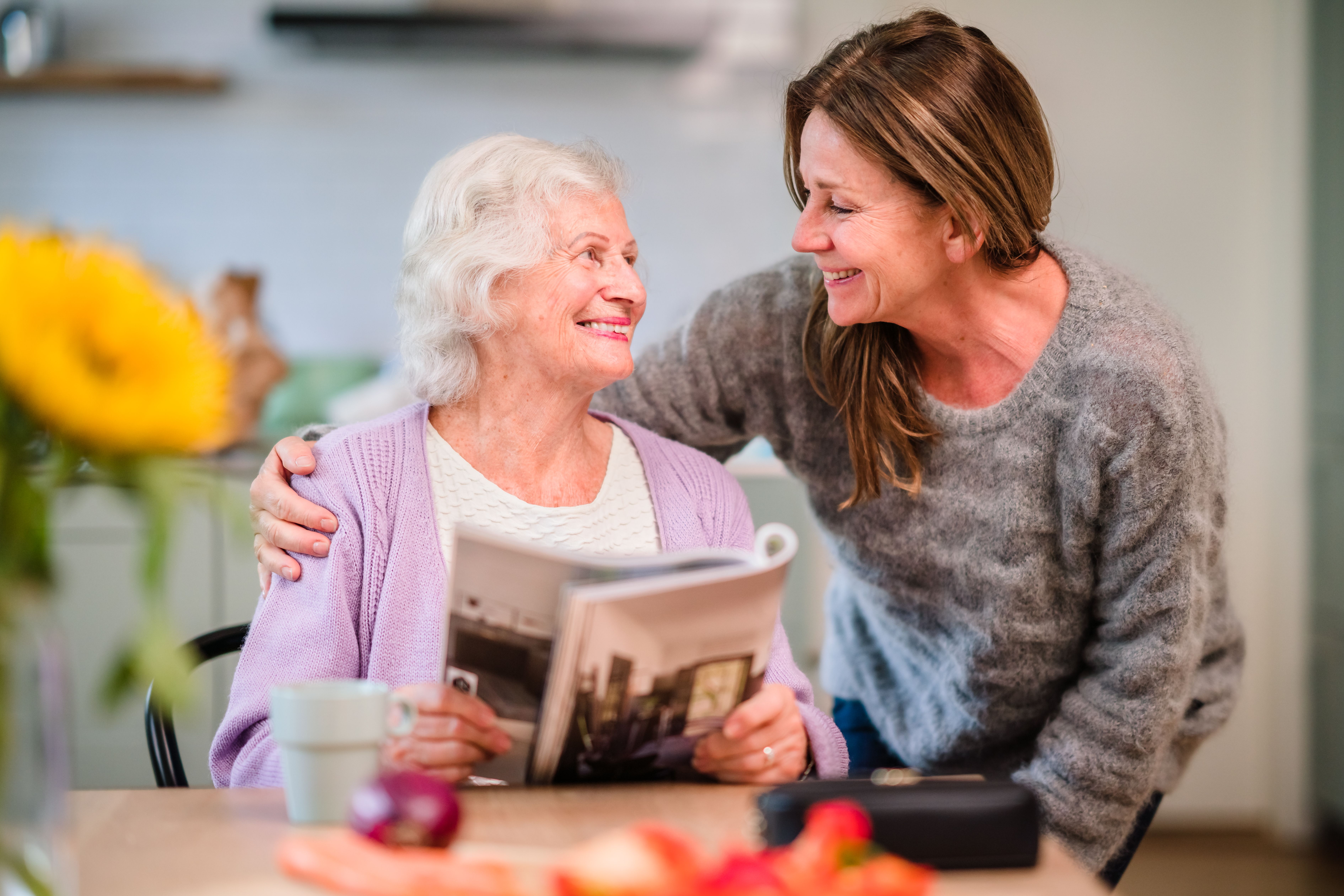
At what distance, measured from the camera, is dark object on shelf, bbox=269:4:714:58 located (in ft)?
10.1

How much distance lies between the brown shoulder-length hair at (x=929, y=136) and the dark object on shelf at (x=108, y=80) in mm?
2243

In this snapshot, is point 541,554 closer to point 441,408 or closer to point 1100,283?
point 441,408

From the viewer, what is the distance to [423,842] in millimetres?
780

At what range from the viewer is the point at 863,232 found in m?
1.40

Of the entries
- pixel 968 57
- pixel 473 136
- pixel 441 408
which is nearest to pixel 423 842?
pixel 441 408

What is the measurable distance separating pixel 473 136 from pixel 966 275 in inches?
86.1

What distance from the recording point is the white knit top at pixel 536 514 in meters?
1.36

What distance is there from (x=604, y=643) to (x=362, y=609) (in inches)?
17.2

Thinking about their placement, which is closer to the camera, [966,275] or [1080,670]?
[966,275]

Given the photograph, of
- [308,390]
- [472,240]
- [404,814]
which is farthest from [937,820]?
[308,390]

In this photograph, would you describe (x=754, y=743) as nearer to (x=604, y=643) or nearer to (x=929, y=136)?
(x=604, y=643)

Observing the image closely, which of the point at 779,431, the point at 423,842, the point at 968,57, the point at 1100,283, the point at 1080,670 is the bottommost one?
the point at 1080,670

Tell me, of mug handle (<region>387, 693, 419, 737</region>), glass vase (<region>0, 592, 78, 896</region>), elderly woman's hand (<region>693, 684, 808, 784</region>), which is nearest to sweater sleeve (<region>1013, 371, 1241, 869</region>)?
elderly woman's hand (<region>693, 684, 808, 784</region>)

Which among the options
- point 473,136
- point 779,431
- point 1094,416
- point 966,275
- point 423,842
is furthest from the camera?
point 473,136
